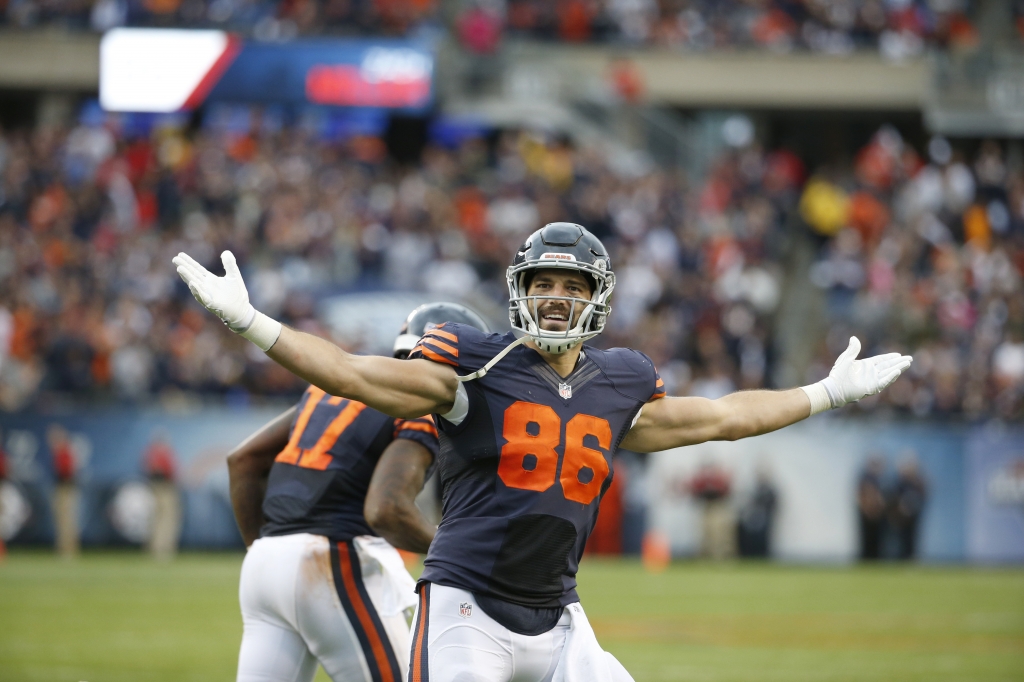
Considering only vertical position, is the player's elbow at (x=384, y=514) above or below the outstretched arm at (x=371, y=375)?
below

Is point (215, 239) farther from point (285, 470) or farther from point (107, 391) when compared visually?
point (285, 470)

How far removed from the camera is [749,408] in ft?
14.7

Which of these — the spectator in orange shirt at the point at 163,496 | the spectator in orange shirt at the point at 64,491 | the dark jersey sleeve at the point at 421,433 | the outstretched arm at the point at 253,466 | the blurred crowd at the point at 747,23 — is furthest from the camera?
the blurred crowd at the point at 747,23

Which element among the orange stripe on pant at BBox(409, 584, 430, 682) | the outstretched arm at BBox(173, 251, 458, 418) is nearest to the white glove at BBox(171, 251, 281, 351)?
the outstretched arm at BBox(173, 251, 458, 418)

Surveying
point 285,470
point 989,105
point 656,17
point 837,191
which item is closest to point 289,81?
point 656,17

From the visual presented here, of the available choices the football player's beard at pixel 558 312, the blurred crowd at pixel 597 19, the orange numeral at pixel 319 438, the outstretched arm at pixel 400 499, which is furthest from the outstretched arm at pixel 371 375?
the blurred crowd at pixel 597 19

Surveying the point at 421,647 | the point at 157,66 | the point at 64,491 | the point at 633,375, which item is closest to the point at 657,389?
the point at 633,375

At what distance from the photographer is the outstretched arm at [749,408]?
14.3 feet

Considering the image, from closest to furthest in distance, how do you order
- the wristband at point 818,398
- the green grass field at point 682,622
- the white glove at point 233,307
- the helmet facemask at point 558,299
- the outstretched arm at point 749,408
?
the white glove at point 233,307, the helmet facemask at point 558,299, the outstretched arm at point 749,408, the wristband at point 818,398, the green grass field at point 682,622

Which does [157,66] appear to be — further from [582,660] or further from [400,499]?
[582,660]

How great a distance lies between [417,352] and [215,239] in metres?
16.4

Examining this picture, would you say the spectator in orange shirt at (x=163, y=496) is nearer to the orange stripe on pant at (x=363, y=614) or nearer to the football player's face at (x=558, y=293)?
the orange stripe on pant at (x=363, y=614)

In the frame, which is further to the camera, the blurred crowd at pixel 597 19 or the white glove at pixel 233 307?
the blurred crowd at pixel 597 19

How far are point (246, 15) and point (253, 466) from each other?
810 inches
